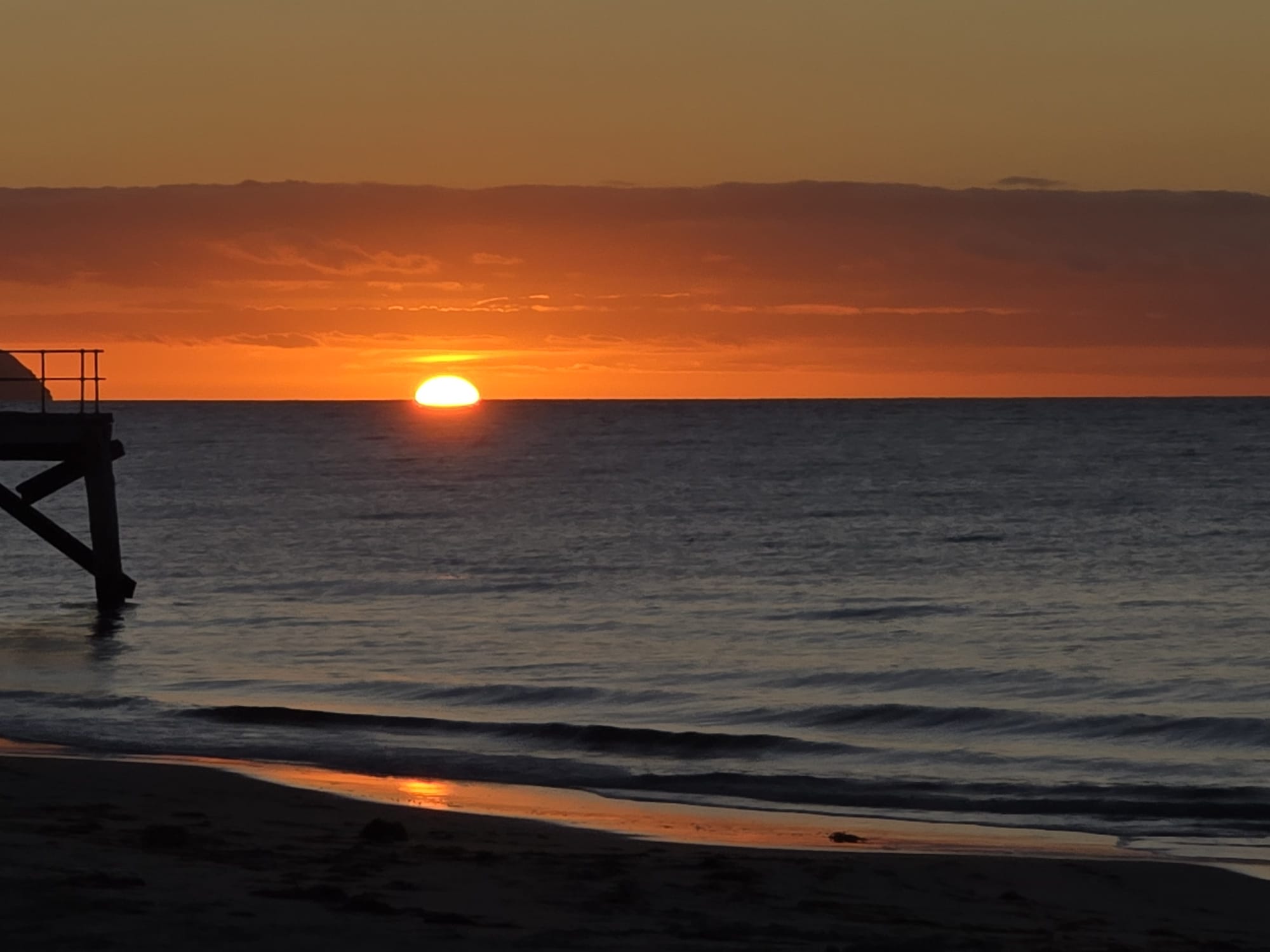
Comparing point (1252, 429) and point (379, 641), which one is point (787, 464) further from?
point (379, 641)

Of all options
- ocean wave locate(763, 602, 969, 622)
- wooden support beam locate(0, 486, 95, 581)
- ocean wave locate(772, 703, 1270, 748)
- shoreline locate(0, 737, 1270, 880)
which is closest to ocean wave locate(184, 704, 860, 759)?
ocean wave locate(772, 703, 1270, 748)

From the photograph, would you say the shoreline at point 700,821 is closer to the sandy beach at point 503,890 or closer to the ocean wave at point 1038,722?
the sandy beach at point 503,890

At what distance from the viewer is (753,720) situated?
19812 mm

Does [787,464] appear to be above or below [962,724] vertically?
above

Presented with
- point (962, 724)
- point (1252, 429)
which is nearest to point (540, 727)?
point (962, 724)

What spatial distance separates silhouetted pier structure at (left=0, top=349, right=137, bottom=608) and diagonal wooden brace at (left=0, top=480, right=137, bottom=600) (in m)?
0.02

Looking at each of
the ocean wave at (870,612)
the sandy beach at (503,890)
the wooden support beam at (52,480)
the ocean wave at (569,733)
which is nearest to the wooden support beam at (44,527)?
the wooden support beam at (52,480)

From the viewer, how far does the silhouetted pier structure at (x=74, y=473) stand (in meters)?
30.6

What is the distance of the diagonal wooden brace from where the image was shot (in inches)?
1228

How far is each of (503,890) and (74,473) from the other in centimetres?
2314

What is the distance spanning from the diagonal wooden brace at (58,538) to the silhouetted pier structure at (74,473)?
2 centimetres

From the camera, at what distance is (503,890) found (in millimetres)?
10281

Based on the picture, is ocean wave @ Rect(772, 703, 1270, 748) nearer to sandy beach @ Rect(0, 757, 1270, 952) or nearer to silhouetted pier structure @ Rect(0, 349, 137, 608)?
sandy beach @ Rect(0, 757, 1270, 952)

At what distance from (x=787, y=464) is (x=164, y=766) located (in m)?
79.1
